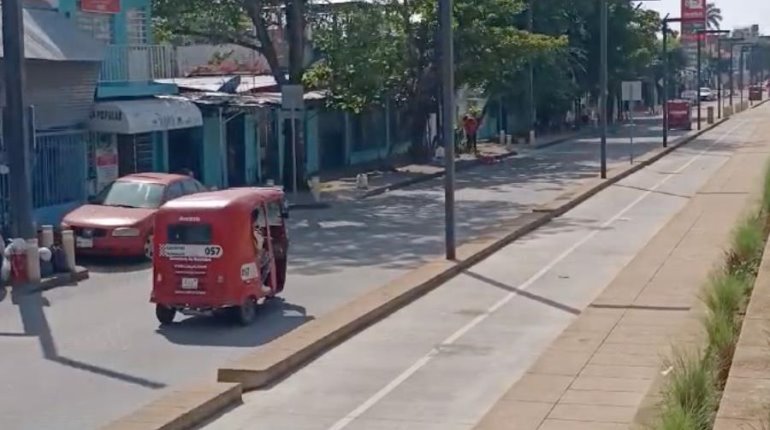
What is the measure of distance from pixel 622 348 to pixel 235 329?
16.9 ft

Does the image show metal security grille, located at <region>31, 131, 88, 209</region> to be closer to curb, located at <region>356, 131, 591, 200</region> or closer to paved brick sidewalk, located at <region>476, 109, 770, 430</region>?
curb, located at <region>356, 131, 591, 200</region>

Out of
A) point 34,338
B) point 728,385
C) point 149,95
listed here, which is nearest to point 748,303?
point 728,385

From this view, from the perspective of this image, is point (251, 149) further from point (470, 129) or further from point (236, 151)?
point (470, 129)

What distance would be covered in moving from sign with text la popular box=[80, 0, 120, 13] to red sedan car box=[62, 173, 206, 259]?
6796 mm

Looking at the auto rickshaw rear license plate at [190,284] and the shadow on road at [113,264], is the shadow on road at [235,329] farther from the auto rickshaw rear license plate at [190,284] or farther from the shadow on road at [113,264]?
the shadow on road at [113,264]

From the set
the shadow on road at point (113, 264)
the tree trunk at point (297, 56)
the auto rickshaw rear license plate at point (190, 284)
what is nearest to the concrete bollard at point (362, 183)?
the tree trunk at point (297, 56)

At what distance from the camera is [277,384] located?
14477 millimetres

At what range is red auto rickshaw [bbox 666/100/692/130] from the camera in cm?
8356

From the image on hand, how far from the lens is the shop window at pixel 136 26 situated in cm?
3631

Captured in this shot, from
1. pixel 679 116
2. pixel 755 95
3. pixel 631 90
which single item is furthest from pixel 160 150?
pixel 755 95

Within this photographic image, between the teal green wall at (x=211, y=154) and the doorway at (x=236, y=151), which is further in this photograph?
the doorway at (x=236, y=151)

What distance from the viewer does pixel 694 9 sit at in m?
78.9

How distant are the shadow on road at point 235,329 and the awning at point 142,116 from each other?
46.6 ft

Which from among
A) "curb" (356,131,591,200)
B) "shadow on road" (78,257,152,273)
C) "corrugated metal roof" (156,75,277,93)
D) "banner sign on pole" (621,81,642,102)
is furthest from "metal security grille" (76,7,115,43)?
"banner sign on pole" (621,81,642,102)
